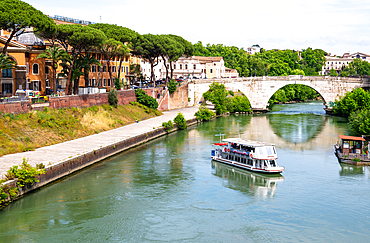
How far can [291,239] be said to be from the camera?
2105 cm

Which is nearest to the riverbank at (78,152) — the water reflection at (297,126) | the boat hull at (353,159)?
the water reflection at (297,126)

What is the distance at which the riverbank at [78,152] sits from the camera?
2864 centimetres

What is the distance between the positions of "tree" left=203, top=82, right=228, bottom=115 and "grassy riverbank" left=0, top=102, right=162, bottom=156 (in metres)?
25.4

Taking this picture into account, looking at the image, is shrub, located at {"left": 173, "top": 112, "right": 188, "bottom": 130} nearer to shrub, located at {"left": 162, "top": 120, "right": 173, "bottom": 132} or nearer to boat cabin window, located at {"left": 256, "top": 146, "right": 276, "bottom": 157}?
shrub, located at {"left": 162, "top": 120, "right": 173, "bottom": 132}

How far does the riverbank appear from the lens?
28641mm

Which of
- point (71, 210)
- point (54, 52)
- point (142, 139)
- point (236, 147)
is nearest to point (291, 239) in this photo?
point (71, 210)

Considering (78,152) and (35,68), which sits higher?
(35,68)

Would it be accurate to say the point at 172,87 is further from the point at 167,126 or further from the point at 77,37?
the point at 77,37

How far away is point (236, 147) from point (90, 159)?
1269 centimetres

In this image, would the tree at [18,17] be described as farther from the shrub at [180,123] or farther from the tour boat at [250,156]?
the tour boat at [250,156]

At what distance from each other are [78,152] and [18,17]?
1515cm

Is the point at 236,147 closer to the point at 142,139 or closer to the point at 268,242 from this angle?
the point at 142,139

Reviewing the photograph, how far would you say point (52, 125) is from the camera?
39.6 m

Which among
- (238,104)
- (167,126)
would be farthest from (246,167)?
(238,104)
